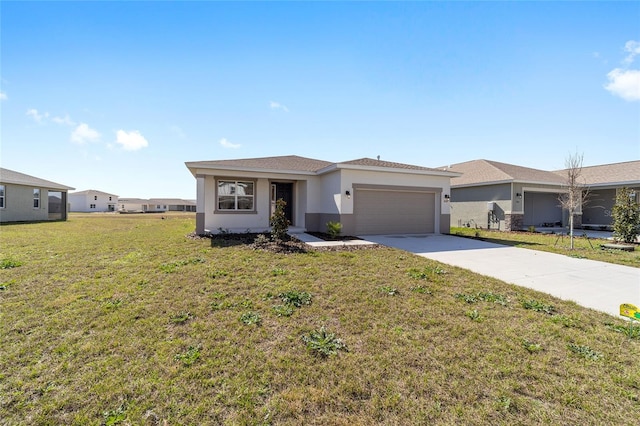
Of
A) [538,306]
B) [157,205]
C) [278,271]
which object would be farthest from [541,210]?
[157,205]

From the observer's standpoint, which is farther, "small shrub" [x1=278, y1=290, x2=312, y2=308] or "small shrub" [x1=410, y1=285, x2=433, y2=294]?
"small shrub" [x1=410, y1=285, x2=433, y2=294]

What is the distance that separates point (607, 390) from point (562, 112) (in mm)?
13090

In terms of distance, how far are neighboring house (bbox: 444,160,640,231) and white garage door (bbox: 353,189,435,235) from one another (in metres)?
6.56

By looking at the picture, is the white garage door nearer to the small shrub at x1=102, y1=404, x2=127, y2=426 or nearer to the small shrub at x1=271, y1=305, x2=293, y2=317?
the small shrub at x1=271, y1=305, x2=293, y2=317

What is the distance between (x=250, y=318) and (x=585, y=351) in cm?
417

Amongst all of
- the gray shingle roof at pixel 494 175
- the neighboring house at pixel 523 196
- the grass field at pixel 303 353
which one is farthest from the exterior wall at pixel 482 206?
the grass field at pixel 303 353

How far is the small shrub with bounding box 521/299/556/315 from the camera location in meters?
4.30

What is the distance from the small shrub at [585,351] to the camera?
3.09 m

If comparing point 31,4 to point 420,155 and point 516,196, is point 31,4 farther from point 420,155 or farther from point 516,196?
point 516,196

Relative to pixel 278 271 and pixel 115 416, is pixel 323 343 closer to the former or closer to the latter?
pixel 115 416

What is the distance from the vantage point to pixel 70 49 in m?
8.79

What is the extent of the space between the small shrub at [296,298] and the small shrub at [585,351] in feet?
11.2

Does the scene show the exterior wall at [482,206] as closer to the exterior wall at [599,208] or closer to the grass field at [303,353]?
the exterior wall at [599,208]

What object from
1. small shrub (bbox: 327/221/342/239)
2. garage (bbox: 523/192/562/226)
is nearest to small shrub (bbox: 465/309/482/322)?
small shrub (bbox: 327/221/342/239)
